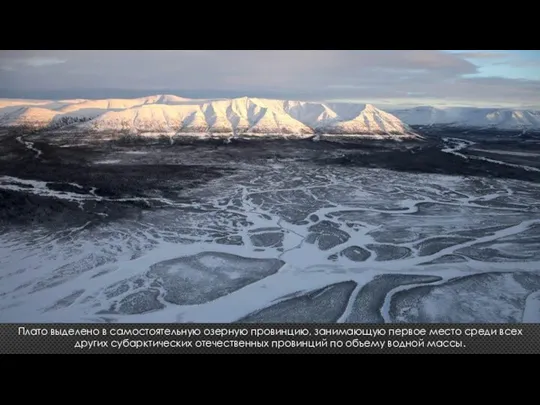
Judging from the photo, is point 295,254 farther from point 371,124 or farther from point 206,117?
point 206,117

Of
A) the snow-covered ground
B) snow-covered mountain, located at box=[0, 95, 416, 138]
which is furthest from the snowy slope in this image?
the snow-covered ground

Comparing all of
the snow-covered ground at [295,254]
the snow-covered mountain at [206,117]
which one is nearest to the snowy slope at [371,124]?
the snow-covered mountain at [206,117]

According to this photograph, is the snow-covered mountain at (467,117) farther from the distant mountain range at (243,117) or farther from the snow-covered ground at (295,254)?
the snow-covered ground at (295,254)

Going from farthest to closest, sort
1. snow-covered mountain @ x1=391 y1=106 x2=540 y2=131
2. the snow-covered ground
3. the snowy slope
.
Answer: the snowy slope, snow-covered mountain @ x1=391 y1=106 x2=540 y2=131, the snow-covered ground

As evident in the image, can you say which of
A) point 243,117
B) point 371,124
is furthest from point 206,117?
point 371,124

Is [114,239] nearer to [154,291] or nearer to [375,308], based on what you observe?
[154,291]

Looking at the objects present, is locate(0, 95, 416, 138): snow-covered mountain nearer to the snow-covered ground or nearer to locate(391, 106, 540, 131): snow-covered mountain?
locate(391, 106, 540, 131): snow-covered mountain

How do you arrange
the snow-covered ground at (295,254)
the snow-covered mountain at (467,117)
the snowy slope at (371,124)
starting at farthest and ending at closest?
1. the snowy slope at (371,124)
2. the snow-covered mountain at (467,117)
3. the snow-covered ground at (295,254)
